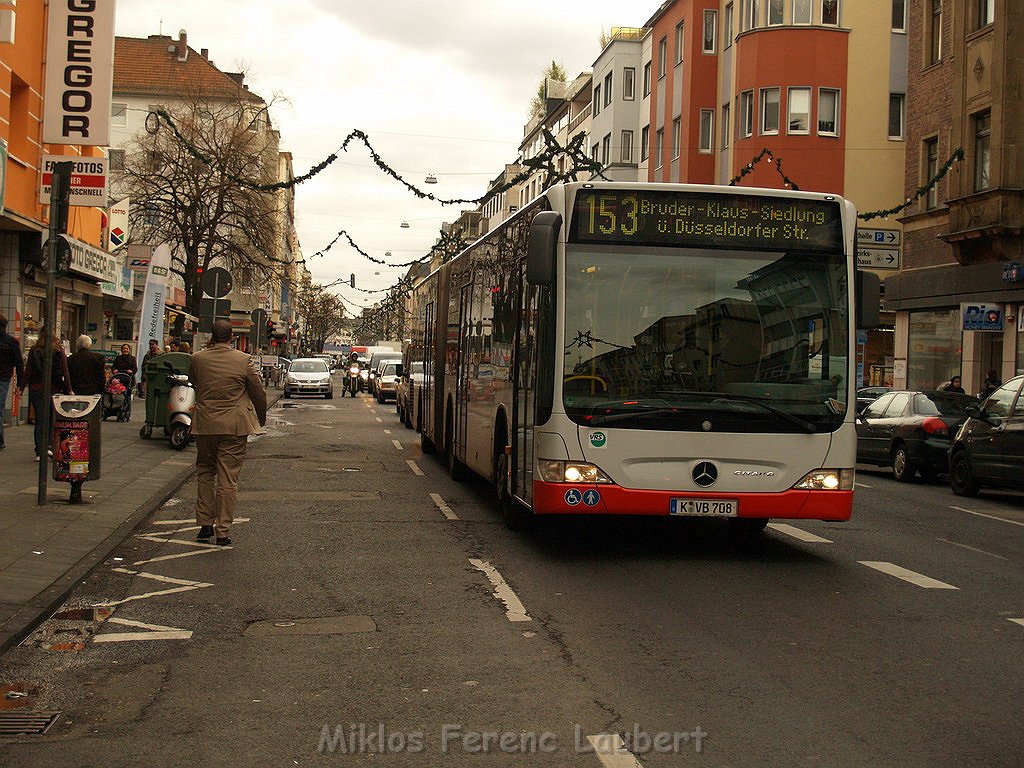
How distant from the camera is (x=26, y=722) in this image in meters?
5.66

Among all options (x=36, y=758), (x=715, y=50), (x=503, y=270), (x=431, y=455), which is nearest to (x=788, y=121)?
(x=715, y=50)

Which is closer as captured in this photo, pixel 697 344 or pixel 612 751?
pixel 612 751

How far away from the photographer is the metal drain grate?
18.1 feet

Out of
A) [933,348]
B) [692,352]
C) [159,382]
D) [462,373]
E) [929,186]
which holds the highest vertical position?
[929,186]

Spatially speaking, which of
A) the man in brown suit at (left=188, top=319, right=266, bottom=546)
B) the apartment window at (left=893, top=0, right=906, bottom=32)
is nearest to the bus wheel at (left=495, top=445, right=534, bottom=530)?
the man in brown suit at (left=188, top=319, right=266, bottom=546)

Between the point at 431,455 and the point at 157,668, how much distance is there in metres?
15.4

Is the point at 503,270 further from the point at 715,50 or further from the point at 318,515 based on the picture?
the point at 715,50

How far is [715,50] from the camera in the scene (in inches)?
1898

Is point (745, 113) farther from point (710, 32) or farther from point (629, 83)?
point (629, 83)

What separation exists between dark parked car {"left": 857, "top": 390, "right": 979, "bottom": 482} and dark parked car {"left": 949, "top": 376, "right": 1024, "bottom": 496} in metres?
1.57

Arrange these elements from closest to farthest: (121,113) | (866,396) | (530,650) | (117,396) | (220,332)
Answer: (530,650), (220,332), (866,396), (117,396), (121,113)

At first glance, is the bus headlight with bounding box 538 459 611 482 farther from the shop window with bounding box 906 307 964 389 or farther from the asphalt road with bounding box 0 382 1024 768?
the shop window with bounding box 906 307 964 389

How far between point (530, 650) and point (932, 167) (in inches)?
1200

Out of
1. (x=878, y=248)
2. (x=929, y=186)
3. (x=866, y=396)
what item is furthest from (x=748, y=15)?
(x=866, y=396)
